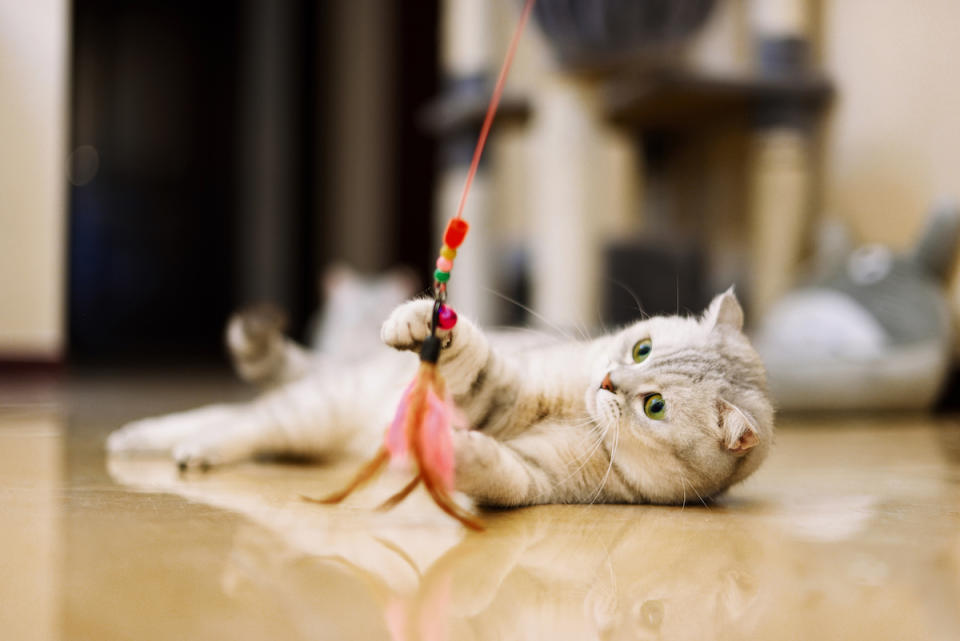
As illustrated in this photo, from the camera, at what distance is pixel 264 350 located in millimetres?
1477

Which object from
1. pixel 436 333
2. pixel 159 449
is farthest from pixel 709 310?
pixel 159 449

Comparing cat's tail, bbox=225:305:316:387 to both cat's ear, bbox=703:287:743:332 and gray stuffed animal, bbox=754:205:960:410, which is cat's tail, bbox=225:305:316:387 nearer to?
cat's ear, bbox=703:287:743:332

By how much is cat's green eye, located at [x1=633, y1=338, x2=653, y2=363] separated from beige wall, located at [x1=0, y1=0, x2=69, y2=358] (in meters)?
2.64

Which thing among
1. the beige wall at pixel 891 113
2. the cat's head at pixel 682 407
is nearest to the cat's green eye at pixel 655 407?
the cat's head at pixel 682 407

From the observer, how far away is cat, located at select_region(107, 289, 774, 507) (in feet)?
3.03

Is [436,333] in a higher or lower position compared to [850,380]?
higher

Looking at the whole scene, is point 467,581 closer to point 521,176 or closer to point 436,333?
point 436,333

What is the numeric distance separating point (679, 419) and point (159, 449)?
868 millimetres

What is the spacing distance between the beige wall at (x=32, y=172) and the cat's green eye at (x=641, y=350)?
2.64 metres

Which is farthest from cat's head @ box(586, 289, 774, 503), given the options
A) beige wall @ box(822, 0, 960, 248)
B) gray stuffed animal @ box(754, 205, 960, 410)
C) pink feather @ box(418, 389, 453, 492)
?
beige wall @ box(822, 0, 960, 248)

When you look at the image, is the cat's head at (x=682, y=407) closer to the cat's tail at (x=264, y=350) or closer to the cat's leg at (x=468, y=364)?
the cat's leg at (x=468, y=364)

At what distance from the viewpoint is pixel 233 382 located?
3.14 meters

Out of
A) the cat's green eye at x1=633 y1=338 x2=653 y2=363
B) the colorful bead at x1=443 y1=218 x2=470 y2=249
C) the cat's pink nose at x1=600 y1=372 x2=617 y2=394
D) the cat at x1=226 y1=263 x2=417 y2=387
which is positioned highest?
the colorful bead at x1=443 y1=218 x2=470 y2=249

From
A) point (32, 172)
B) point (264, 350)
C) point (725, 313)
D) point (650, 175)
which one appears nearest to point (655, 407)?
point (725, 313)
